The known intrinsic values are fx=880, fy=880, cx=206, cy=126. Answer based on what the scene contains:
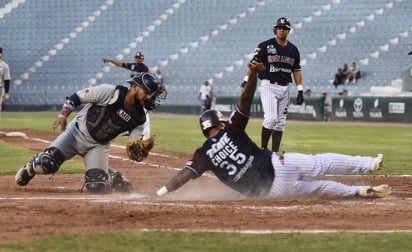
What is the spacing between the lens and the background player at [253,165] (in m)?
8.34

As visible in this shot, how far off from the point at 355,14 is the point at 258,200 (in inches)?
1210

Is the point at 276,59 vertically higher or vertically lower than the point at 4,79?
higher

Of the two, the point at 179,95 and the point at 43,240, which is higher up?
the point at 43,240

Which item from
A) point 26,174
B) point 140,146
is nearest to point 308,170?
point 140,146

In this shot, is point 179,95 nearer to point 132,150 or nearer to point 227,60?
point 227,60

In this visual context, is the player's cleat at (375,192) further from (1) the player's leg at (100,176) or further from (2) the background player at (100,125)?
(1) the player's leg at (100,176)

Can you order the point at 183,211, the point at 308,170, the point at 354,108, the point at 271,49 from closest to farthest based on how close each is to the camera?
the point at 183,211 → the point at 308,170 → the point at 271,49 → the point at 354,108

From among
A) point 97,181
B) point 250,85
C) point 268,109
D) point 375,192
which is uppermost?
point 250,85

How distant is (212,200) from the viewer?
30.0ft

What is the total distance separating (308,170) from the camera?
8461 mm

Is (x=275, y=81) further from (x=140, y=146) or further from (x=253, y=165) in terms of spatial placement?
(x=253, y=165)

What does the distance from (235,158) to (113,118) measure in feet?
6.29

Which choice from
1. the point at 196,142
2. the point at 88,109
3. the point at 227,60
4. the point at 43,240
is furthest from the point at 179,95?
the point at 43,240

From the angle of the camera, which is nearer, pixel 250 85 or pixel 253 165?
pixel 250 85
